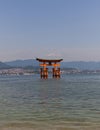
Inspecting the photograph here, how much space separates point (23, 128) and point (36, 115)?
365 centimetres

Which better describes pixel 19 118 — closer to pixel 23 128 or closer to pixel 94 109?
pixel 23 128

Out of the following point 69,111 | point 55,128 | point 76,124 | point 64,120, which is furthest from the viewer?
point 69,111

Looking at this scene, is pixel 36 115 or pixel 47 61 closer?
pixel 36 115

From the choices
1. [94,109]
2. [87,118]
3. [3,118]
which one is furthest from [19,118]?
[94,109]

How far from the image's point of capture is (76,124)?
49.7ft

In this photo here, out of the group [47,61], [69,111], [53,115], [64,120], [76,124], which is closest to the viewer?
[76,124]

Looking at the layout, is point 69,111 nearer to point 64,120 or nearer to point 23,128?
point 64,120

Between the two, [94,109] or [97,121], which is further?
[94,109]

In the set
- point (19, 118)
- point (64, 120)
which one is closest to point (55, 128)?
point (64, 120)

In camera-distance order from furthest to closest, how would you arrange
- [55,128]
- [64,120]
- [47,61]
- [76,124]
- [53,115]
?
[47,61] → [53,115] → [64,120] → [76,124] → [55,128]

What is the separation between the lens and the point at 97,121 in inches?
622

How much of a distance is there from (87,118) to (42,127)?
3.05m

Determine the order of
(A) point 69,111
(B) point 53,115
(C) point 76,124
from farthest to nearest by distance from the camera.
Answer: (A) point 69,111, (B) point 53,115, (C) point 76,124

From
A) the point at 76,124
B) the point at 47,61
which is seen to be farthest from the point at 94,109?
the point at 47,61
